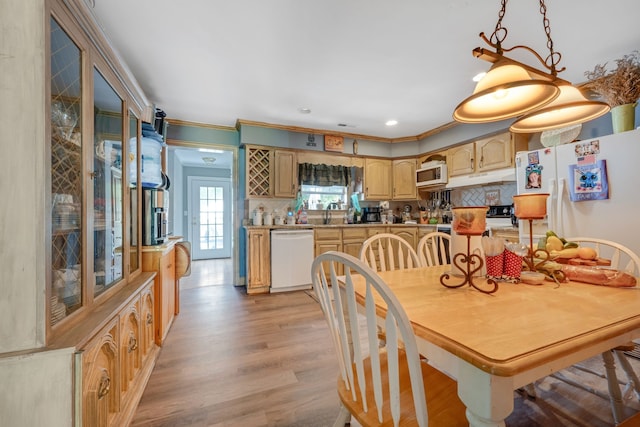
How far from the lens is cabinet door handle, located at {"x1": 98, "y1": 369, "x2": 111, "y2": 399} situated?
106 centimetres

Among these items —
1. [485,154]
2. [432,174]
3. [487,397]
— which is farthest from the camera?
[432,174]

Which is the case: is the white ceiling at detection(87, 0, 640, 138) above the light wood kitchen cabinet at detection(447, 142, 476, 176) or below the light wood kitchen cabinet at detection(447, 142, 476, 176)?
above

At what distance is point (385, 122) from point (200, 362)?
A: 3.67 m

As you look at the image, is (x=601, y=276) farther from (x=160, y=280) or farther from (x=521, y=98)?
(x=160, y=280)

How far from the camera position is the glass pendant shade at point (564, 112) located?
4.18 feet

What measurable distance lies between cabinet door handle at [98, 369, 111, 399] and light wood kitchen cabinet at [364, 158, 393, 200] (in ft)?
13.3

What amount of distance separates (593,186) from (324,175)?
3.16 metres

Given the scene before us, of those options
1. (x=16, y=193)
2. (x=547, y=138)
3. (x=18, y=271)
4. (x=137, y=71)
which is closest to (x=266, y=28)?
(x=137, y=71)

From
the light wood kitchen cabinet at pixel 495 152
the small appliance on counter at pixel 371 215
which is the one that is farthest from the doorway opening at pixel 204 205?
the light wood kitchen cabinet at pixel 495 152

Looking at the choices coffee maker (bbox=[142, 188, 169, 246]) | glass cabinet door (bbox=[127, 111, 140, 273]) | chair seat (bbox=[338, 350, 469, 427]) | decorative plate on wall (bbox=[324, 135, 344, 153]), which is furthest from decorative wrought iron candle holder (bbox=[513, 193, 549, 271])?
decorative plate on wall (bbox=[324, 135, 344, 153])

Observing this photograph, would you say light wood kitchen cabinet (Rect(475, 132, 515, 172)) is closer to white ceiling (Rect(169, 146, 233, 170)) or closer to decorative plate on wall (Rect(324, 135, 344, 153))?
decorative plate on wall (Rect(324, 135, 344, 153))

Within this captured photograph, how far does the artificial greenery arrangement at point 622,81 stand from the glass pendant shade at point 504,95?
1.95 meters

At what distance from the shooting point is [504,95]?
4.07ft

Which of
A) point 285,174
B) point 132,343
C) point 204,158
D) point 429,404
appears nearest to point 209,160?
point 204,158
